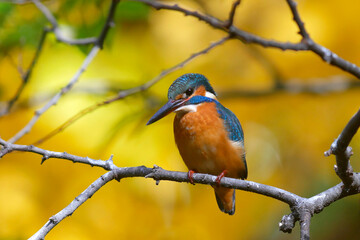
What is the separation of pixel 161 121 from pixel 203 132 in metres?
1.31

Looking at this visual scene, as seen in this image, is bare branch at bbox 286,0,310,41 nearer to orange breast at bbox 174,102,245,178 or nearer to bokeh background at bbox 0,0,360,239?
orange breast at bbox 174,102,245,178

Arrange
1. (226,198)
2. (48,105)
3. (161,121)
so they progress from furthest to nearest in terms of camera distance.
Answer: (161,121), (226,198), (48,105)

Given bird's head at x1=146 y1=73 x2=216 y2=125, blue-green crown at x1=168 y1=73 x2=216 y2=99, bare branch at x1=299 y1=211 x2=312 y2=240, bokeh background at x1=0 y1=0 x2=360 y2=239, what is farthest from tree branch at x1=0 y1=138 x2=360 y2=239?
bokeh background at x1=0 y1=0 x2=360 y2=239

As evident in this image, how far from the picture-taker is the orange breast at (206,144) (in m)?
3.02

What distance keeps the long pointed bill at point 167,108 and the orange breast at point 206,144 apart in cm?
9

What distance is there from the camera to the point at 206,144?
3027 millimetres

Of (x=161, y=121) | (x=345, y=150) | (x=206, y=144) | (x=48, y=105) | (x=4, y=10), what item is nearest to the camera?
(x=345, y=150)

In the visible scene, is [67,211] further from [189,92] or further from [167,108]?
[189,92]

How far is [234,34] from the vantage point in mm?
2680

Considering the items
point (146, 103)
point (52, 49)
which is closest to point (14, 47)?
point (52, 49)

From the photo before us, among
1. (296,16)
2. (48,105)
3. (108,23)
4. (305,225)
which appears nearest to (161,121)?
(108,23)

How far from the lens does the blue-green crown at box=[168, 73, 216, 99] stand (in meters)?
3.13

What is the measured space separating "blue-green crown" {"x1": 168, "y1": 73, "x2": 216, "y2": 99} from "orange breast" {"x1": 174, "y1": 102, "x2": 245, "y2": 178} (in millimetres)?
150

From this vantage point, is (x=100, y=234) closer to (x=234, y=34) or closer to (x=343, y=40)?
(x=234, y=34)
